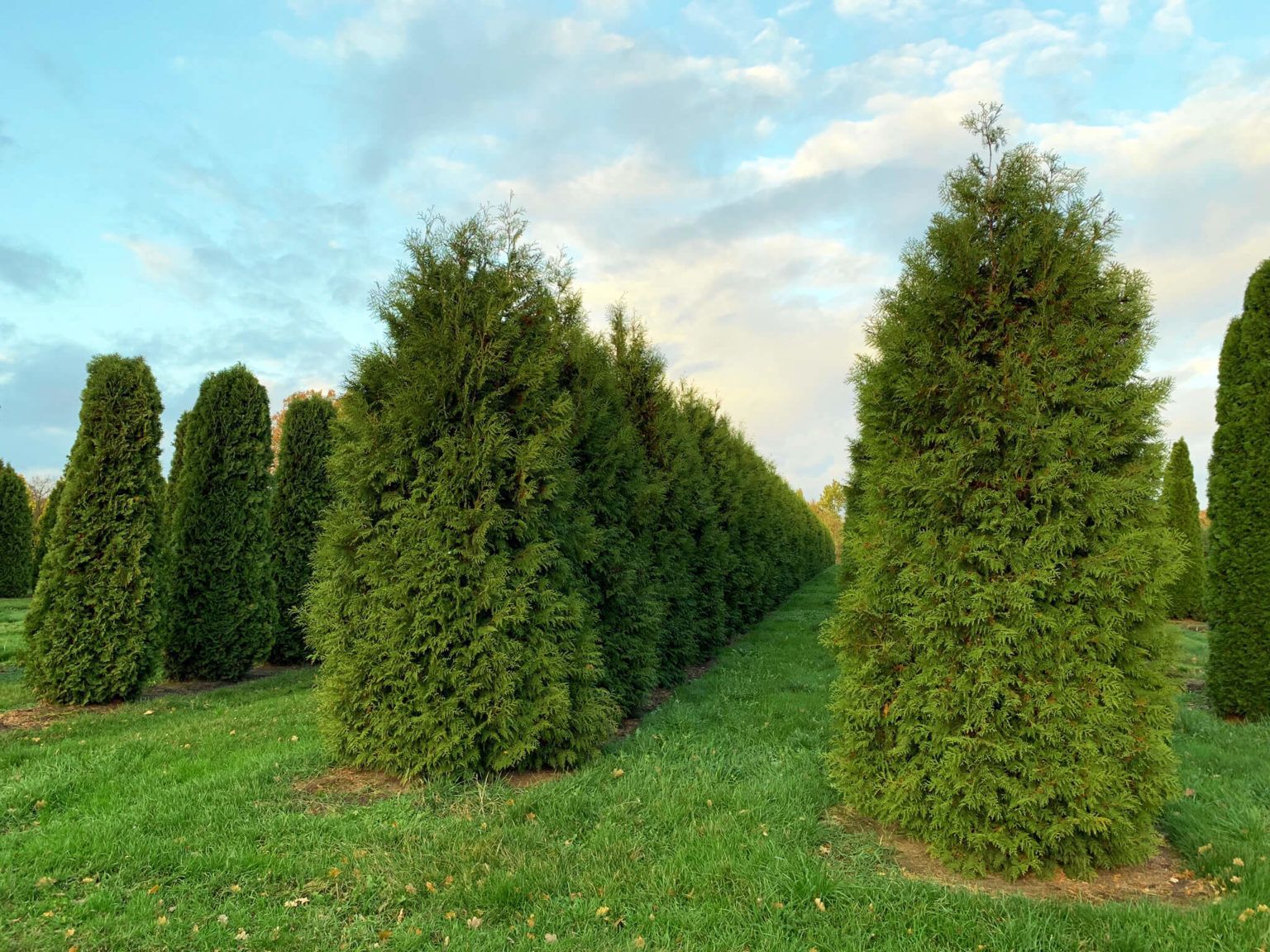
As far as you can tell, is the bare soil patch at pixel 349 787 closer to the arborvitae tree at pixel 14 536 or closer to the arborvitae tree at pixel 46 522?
the arborvitae tree at pixel 46 522

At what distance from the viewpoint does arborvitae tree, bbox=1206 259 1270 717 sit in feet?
26.5

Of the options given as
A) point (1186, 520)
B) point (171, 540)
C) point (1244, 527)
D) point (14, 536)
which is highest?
point (1186, 520)

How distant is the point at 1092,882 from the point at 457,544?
15.1ft

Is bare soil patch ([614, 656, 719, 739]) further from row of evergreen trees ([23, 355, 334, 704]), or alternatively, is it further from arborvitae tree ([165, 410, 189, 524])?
arborvitae tree ([165, 410, 189, 524])

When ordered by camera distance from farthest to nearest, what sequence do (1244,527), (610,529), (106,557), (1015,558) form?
(106,557)
(1244,527)
(610,529)
(1015,558)

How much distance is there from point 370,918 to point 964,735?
3.41 metres

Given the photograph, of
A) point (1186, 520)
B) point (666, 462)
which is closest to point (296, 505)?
point (666, 462)

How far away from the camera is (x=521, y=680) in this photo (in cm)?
549

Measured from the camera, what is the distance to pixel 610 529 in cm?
744

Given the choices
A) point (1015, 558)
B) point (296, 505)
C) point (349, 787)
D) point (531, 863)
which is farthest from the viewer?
point (296, 505)

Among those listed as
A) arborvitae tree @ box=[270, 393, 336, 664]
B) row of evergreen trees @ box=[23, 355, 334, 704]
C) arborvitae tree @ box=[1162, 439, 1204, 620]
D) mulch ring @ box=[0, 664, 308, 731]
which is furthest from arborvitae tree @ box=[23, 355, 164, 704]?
arborvitae tree @ box=[1162, 439, 1204, 620]

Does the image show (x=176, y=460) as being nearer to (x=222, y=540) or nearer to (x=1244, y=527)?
(x=222, y=540)

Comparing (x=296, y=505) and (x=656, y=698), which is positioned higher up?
(x=296, y=505)

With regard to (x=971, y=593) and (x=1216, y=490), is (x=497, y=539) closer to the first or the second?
(x=971, y=593)
